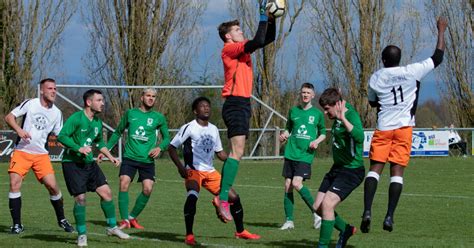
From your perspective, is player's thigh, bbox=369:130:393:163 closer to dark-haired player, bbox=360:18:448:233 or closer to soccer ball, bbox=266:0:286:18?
dark-haired player, bbox=360:18:448:233

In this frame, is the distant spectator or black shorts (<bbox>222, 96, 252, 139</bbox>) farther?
the distant spectator

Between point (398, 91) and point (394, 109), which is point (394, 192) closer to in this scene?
point (394, 109)

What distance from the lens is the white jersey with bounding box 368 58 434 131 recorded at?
10.5m

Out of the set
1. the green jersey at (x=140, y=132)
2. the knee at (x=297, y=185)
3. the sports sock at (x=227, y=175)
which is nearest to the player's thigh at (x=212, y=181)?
the sports sock at (x=227, y=175)

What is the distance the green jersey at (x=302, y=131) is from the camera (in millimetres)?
13688

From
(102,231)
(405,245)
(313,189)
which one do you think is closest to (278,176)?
(313,189)

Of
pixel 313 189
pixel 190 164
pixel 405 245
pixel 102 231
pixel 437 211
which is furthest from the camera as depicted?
pixel 313 189

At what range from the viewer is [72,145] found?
11414mm

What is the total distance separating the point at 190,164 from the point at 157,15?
26531mm

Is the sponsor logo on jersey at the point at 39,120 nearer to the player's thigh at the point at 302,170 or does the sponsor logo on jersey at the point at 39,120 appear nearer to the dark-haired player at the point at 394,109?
the player's thigh at the point at 302,170

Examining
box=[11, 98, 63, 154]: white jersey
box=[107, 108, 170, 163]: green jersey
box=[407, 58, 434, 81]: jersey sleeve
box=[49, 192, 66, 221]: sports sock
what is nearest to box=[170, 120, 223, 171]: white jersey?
box=[107, 108, 170, 163]: green jersey

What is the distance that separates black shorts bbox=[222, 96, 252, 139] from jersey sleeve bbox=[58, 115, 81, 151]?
83.0 inches

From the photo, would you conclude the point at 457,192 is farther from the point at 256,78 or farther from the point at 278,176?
the point at 256,78

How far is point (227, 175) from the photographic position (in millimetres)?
10742
